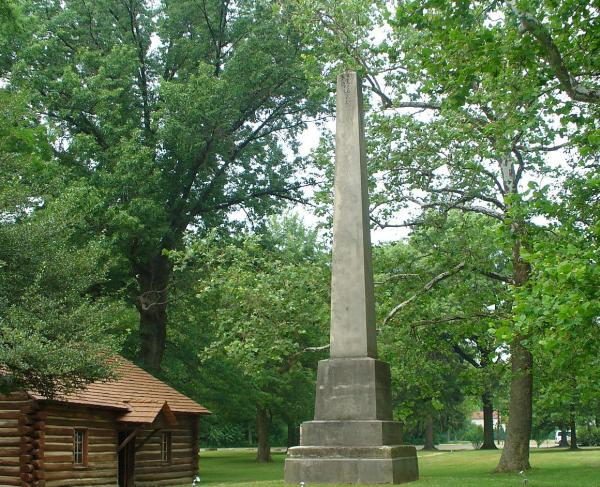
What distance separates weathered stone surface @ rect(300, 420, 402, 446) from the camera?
12242 millimetres

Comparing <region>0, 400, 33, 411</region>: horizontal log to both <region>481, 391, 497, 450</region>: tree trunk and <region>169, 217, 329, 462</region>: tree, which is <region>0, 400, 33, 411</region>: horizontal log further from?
<region>481, 391, 497, 450</region>: tree trunk

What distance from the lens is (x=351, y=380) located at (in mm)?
12664

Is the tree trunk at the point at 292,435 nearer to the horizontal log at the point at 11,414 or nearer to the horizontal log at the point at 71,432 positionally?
the horizontal log at the point at 71,432

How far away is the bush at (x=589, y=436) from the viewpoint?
60.7m

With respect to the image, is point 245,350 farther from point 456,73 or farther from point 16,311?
point 456,73

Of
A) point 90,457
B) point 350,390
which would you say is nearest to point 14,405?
point 90,457

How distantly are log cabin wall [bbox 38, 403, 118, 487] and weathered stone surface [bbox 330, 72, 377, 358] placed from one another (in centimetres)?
1155

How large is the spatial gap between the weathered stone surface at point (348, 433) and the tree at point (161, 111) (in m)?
15.1

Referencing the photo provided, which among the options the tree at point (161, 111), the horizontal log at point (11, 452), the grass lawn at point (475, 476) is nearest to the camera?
the grass lawn at point (475, 476)

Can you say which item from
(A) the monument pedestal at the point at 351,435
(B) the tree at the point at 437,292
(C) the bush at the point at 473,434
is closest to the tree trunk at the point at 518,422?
(B) the tree at the point at 437,292

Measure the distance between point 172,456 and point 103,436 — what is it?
169 inches

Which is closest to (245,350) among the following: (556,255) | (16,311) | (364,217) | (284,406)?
(16,311)

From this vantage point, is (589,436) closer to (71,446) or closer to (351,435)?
(71,446)

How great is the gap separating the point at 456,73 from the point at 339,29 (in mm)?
8160
